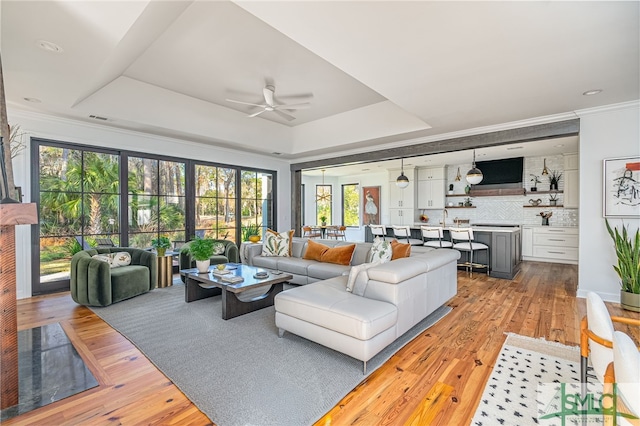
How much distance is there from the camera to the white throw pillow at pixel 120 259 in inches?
164

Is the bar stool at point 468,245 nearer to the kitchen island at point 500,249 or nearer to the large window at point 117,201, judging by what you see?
the kitchen island at point 500,249

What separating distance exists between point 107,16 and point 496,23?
2867 mm

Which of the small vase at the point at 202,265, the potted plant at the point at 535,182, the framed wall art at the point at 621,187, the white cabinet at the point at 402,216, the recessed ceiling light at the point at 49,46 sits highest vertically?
the recessed ceiling light at the point at 49,46

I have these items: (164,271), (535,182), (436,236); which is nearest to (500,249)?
(436,236)

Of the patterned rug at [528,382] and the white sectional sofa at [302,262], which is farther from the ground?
the white sectional sofa at [302,262]

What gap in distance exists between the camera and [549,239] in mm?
7180

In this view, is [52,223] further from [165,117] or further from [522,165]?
[522,165]

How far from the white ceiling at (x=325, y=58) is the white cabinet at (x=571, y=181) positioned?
380cm

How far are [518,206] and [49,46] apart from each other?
9396 millimetres

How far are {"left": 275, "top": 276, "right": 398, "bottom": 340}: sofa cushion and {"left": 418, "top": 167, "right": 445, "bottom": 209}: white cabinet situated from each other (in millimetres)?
7057

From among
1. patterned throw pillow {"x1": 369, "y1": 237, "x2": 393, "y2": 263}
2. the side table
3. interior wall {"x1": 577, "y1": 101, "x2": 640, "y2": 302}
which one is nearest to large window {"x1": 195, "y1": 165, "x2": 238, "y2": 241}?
the side table

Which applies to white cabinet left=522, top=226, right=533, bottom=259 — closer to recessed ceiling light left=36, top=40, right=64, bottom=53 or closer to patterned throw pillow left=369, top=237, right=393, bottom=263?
patterned throw pillow left=369, top=237, right=393, bottom=263

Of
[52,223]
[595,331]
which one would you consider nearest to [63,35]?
[52,223]

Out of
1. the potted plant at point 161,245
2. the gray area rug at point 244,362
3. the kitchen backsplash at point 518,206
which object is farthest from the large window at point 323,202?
the gray area rug at point 244,362
